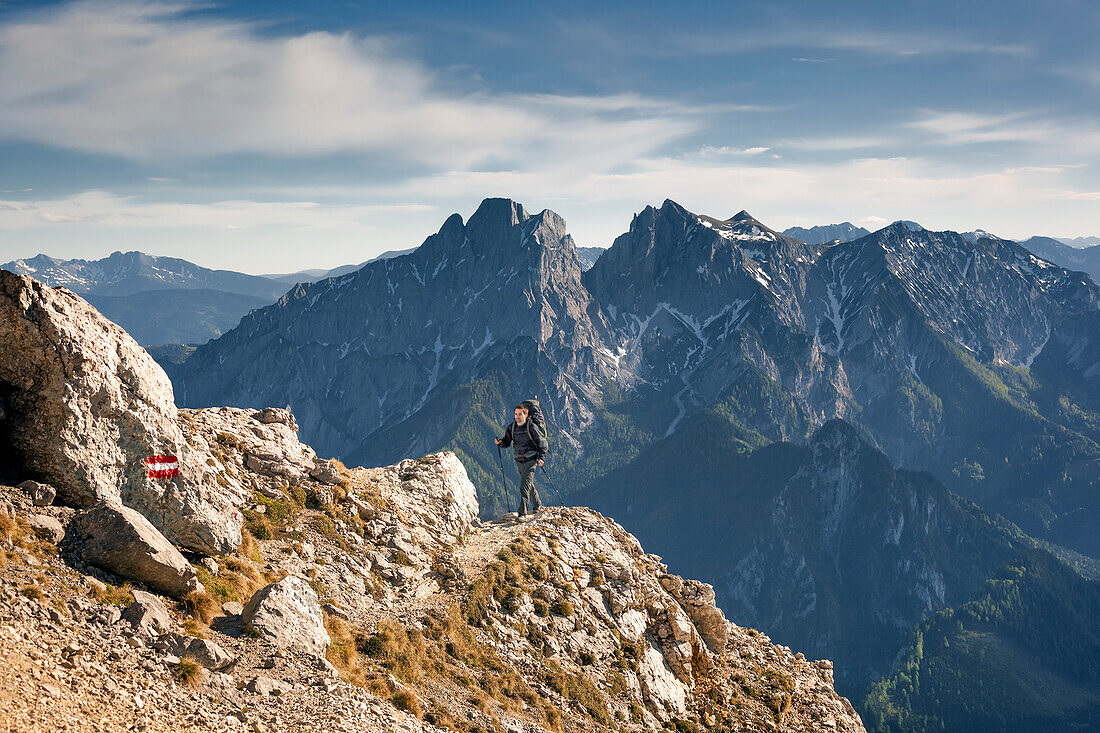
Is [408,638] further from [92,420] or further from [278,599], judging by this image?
[92,420]

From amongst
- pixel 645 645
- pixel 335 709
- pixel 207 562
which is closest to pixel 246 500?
pixel 207 562

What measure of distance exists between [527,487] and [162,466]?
21179 millimetres

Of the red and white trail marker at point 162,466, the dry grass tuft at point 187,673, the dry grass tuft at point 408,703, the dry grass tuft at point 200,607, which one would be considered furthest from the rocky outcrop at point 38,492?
the dry grass tuft at point 408,703

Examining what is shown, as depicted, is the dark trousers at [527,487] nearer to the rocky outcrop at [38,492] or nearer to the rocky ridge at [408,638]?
the rocky ridge at [408,638]

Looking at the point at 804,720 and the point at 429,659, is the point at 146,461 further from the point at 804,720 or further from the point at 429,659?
the point at 804,720

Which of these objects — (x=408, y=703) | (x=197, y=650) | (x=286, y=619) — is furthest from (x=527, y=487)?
(x=197, y=650)

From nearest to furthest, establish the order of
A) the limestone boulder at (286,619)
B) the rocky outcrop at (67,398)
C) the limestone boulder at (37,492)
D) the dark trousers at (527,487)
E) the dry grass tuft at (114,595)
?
the dry grass tuft at (114,595) < the limestone boulder at (37,492) < the limestone boulder at (286,619) < the rocky outcrop at (67,398) < the dark trousers at (527,487)

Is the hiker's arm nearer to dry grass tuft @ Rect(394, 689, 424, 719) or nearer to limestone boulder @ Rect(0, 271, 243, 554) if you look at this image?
limestone boulder @ Rect(0, 271, 243, 554)

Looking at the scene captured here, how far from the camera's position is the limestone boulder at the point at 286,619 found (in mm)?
19234

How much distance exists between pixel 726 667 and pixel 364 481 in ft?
72.1

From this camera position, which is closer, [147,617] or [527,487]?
[147,617]

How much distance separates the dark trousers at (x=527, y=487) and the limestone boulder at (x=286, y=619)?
53.8 feet

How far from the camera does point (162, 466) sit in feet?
71.1

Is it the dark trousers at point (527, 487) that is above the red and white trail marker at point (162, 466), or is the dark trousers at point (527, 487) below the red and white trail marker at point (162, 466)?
below
